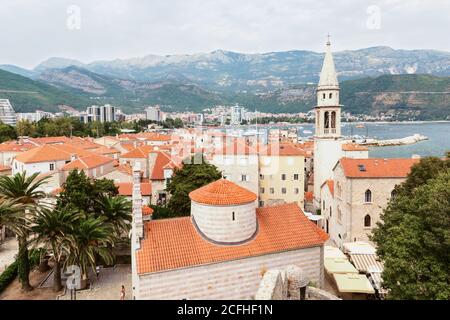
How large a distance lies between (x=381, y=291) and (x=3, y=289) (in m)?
22.1

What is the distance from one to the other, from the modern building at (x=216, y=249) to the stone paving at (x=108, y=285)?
433 centimetres

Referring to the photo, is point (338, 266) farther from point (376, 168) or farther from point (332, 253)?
point (376, 168)

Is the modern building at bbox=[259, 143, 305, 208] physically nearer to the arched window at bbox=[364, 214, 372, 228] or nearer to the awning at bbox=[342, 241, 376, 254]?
the arched window at bbox=[364, 214, 372, 228]

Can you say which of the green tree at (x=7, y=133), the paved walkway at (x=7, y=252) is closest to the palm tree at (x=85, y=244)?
the paved walkway at (x=7, y=252)

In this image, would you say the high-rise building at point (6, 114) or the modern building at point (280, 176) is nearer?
the modern building at point (280, 176)

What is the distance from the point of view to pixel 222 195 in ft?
57.5

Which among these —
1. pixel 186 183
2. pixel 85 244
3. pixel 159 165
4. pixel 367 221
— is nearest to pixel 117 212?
pixel 85 244

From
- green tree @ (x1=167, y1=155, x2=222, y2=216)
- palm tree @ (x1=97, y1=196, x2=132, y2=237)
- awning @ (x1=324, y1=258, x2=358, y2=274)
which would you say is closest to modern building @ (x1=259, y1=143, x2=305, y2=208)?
green tree @ (x1=167, y1=155, x2=222, y2=216)

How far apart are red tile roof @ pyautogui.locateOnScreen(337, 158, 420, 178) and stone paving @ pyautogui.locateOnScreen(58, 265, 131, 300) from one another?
18.4 meters

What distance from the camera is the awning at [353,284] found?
61.8 feet

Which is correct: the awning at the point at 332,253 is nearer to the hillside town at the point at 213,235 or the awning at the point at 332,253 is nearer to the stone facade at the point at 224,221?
the hillside town at the point at 213,235

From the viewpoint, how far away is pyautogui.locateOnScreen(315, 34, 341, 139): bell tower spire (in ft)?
128

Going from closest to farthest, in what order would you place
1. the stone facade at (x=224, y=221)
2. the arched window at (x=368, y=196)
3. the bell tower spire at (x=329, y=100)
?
the stone facade at (x=224, y=221)
the arched window at (x=368, y=196)
the bell tower spire at (x=329, y=100)
